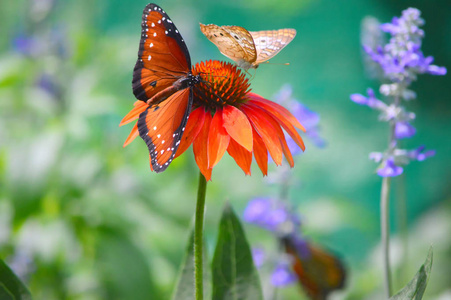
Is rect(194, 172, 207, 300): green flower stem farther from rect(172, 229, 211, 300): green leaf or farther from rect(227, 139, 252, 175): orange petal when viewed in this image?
rect(172, 229, 211, 300): green leaf

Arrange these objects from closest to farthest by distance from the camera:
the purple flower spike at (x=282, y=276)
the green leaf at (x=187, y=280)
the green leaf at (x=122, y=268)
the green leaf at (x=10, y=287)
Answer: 1. the green leaf at (x=10, y=287)
2. the green leaf at (x=187, y=280)
3. the purple flower spike at (x=282, y=276)
4. the green leaf at (x=122, y=268)

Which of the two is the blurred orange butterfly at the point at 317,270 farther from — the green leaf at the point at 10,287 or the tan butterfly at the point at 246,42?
the green leaf at the point at 10,287

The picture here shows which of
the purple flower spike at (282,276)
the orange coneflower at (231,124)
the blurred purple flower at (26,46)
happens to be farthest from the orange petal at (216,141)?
the blurred purple flower at (26,46)

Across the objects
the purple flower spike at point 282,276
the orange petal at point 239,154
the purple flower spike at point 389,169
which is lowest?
the purple flower spike at point 282,276

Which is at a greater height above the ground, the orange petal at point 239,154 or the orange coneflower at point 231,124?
the orange coneflower at point 231,124

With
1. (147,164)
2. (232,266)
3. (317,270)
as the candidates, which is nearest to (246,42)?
(232,266)

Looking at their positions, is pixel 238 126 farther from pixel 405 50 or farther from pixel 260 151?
pixel 405 50

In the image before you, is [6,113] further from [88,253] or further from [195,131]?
[195,131]
